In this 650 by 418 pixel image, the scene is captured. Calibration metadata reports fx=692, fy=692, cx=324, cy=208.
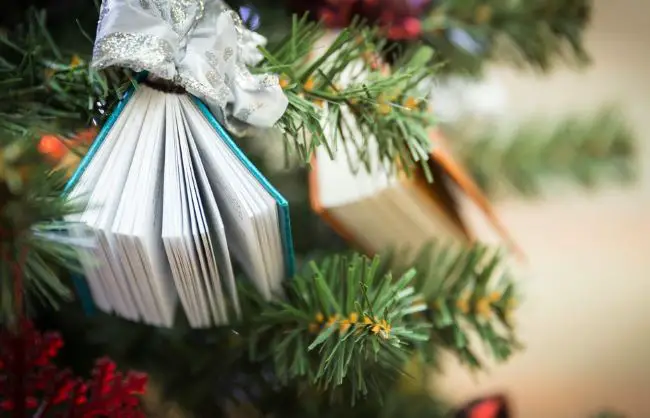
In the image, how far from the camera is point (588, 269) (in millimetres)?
771

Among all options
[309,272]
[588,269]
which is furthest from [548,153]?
[309,272]

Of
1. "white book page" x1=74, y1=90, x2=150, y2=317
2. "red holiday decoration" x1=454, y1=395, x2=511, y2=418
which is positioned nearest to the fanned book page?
"white book page" x1=74, y1=90, x2=150, y2=317

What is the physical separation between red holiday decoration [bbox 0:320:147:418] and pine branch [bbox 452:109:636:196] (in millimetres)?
454

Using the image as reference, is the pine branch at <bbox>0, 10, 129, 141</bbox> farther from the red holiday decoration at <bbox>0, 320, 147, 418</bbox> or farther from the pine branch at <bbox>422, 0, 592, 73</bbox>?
the pine branch at <bbox>422, 0, 592, 73</bbox>

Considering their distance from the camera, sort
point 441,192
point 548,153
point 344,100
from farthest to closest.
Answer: point 548,153, point 441,192, point 344,100

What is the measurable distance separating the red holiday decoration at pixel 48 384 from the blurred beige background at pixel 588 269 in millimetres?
368

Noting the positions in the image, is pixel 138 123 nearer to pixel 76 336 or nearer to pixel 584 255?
pixel 76 336

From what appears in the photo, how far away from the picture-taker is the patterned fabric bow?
1.07 ft

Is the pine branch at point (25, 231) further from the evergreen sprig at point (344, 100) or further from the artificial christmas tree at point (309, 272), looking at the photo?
the evergreen sprig at point (344, 100)

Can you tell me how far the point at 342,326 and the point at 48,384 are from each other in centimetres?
15

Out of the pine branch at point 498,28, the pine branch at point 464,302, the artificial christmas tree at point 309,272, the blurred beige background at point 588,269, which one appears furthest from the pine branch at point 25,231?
the blurred beige background at point 588,269

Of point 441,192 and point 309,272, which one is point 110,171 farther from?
point 441,192

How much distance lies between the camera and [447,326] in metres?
0.42

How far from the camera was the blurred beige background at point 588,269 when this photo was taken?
2.20 ft
